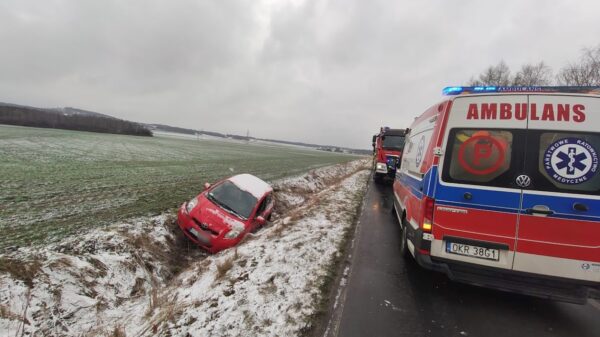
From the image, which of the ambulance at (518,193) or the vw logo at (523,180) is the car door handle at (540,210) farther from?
the vw logo at (523,180)

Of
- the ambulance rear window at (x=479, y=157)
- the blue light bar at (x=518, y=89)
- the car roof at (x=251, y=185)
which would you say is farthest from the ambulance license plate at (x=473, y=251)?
the car roof at (x=251, y=185)

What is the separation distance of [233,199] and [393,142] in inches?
477

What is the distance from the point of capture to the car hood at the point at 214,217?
22.3ft

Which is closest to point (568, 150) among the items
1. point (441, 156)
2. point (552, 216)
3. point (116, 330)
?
point (552, 216)

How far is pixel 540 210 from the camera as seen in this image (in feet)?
11.7

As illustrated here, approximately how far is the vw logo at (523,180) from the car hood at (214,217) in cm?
564

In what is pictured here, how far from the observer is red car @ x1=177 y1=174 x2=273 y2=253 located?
21.9 feet

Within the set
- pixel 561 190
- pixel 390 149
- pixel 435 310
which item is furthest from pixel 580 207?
pixel 390 149

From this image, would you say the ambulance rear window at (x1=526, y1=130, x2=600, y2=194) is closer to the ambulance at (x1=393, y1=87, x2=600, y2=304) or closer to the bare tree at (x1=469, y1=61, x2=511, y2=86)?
the ambulance at (x1=393, y1=87, x2=600, y2=304)

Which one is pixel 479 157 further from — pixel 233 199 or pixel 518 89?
pixel 233 199

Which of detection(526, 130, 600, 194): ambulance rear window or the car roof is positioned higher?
detection(526, 130, 600, 194): ambulance rear window

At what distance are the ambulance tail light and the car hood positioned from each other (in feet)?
14.7

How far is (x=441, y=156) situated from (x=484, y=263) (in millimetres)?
1544

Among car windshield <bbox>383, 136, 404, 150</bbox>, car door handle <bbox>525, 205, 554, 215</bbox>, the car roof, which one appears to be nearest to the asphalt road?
car door handle <bbox>525, 205, 554, 215</bbox>
